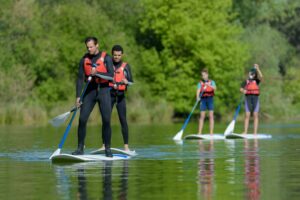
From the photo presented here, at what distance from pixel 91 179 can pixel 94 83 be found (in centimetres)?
410

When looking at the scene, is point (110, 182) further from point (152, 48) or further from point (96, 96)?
point (152, 48)

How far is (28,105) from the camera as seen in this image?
48.5 meters

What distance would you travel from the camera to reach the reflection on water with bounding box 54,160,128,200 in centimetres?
1164

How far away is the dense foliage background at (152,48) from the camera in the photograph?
56594 mm

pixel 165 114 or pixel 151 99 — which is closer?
pixel 165 114

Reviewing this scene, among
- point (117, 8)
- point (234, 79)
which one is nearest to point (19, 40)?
point (117, 8)

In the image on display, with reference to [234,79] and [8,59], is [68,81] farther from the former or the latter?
[234,79]

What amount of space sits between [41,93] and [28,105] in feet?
28.3

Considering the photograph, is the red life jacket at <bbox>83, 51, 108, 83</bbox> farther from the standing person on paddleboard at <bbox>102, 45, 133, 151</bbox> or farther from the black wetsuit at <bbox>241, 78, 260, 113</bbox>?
the black wetsuit at <bbox>241, 78, 260, 113</bbox>

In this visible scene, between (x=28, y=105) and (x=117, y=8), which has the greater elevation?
(x=117, y=8)

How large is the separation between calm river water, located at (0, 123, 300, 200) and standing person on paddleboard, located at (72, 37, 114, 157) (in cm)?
90

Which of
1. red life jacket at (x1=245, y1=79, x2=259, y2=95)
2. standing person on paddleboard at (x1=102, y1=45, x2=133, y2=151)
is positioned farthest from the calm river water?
red life jacket at (x1=245, y1=79, x2=259, y2=95)

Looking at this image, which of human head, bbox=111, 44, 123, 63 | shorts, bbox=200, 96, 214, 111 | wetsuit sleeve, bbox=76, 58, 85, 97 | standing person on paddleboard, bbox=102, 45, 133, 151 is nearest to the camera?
wetsuit sleeve, bbox=76, 58, 85, 97

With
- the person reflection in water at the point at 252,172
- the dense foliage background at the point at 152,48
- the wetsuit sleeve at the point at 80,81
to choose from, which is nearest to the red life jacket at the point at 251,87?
the person reflection in water at the point at 252,172
